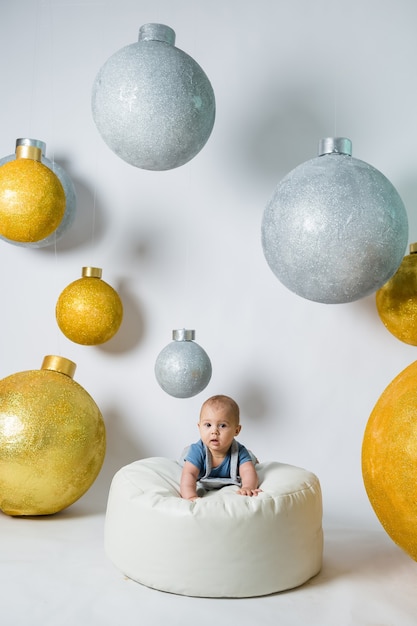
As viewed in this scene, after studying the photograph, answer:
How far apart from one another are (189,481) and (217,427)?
0.68ft

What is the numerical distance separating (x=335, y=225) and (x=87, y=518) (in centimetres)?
155

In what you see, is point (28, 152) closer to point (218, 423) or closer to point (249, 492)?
point (218, 423)

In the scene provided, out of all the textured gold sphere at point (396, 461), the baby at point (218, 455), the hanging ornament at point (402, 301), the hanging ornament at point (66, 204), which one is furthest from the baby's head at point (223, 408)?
the hanging ornament at point (66, 204)

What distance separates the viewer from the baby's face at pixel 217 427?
2.34m

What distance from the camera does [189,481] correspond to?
2254 mm

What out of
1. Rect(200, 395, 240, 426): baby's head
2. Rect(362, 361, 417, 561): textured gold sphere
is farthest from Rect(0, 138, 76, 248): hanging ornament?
Rect(362, 361, 417, 561): textured gold sphere

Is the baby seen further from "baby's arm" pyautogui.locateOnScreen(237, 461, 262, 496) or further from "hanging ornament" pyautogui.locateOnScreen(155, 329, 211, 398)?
"hanging ornament" pyautogui.locateOnScreen(155, 329, 211, 398)

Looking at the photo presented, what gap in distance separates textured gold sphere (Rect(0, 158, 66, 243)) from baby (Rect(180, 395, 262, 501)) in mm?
839

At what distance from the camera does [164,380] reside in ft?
8.16

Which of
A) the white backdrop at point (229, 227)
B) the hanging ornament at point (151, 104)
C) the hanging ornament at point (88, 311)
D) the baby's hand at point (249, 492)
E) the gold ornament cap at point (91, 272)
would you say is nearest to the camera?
the hanging ornament at point (151, 104)

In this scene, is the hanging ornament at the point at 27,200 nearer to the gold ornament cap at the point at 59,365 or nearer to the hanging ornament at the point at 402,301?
the gold ornament cap at the point at 59,365

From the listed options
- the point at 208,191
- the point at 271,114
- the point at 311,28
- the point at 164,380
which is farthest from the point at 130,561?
the point at 311,28

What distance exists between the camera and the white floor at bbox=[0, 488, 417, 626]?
5.93 ft

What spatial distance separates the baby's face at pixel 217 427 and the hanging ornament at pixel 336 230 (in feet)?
1.85
